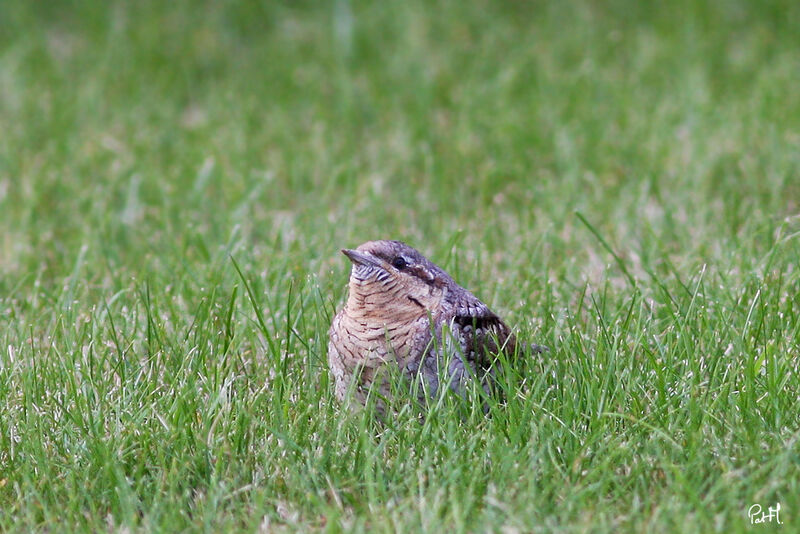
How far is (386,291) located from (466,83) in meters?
4.17

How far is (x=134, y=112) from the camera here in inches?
295

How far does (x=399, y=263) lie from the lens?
3959mm

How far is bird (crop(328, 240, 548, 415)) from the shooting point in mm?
3736

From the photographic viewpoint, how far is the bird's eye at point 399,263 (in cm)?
395

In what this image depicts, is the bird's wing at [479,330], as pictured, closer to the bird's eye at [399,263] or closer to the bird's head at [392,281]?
the bird's head at [392,281]

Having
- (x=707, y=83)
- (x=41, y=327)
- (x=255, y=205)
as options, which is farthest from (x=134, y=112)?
(x=707, y=83)

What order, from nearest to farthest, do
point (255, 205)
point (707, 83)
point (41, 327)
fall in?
1. point (41, 327)
2. point (255, 205)
3. point (707, 83)

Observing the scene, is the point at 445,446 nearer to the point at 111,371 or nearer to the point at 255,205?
the point at 111,371

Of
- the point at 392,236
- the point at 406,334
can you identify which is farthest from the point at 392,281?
the point at 392,236

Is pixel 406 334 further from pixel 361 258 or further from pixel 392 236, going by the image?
pixel 392 236

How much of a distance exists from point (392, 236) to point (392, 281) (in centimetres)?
162
